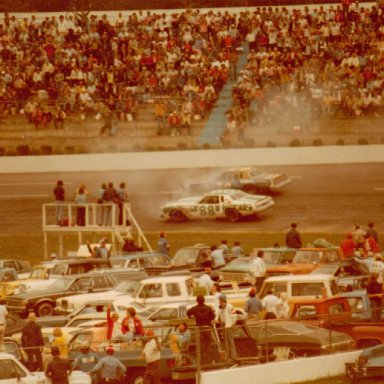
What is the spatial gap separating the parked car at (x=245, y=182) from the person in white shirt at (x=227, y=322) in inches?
785

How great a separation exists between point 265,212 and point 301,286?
1646 centimetres

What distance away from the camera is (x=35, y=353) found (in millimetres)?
20828

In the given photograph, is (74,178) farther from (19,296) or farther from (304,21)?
(19,296)

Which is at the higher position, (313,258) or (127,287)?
(313,258)

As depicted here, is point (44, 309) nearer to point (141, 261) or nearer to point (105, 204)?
point (141, 261)

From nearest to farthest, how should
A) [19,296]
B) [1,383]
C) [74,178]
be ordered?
1. [1,383]
2. [19,296]
3. [74,178]

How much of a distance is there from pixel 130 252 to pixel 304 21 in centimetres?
2200

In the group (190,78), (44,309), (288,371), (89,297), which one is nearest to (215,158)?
(190,78)

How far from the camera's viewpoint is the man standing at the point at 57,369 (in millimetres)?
19562

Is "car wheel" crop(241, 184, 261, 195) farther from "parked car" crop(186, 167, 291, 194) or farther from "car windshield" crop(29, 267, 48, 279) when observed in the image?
"car windshield" crop(29, 267, 48, 279)

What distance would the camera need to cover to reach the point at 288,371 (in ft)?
73.1

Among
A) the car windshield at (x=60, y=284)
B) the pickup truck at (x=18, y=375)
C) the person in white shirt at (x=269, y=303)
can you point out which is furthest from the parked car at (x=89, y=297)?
the pickup truck at (x=18, y=375)

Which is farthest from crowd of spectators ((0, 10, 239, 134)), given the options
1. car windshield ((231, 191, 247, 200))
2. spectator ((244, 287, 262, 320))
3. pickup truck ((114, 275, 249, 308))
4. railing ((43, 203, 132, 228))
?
spectator ((244, 287, 262, 320))

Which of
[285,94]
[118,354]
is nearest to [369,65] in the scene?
[285,94]
